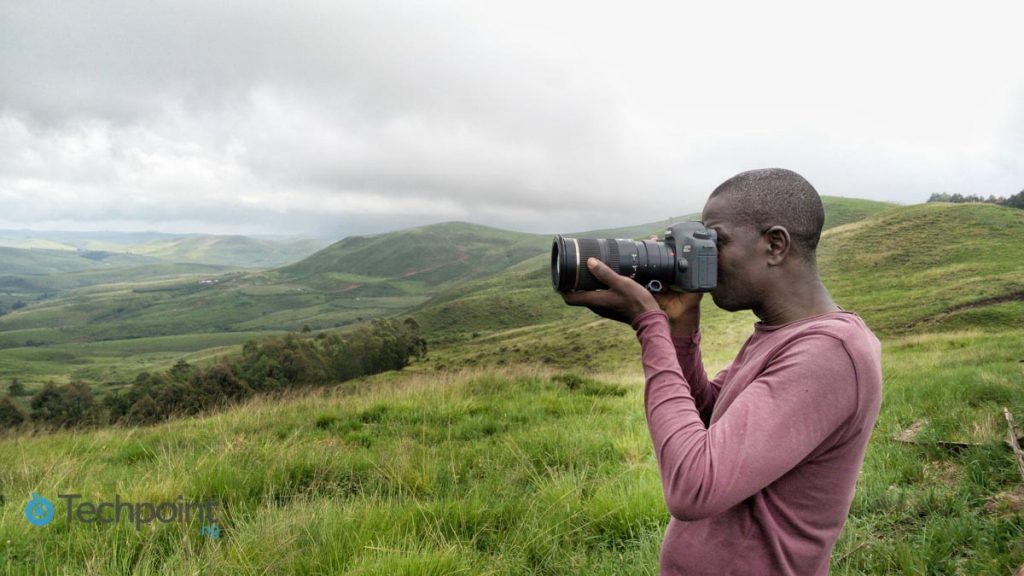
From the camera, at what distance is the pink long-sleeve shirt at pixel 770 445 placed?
4.15 ft

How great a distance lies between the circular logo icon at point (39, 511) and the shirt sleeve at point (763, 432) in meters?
4.05

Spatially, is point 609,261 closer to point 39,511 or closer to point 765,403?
point 765,403

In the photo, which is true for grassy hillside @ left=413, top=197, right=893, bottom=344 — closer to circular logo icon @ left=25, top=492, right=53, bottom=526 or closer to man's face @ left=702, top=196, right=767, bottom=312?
circular logo icon @ left=25, top=492, right=53, bottom=526

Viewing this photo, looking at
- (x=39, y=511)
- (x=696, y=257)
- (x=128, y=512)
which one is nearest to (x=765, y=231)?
(x=696, y=257)

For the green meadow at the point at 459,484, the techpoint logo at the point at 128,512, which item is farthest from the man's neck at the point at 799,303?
the techpoint logo at the point at 128,512

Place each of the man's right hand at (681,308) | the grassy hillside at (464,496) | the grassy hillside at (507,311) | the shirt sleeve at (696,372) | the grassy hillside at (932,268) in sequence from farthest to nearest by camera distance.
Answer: the grassy hillside at (507,311), the grassy hillside at (932,268), the grassy hillside at (464,496), the shirt sleeve at (696,372), the man's right hand at (681,308)

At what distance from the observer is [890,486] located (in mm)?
3633

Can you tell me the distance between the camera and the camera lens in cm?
183

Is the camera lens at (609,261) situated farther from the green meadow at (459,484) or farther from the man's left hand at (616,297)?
the green meadow at (459,484)

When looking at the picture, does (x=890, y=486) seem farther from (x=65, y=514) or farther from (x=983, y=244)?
(x=983, y=244)

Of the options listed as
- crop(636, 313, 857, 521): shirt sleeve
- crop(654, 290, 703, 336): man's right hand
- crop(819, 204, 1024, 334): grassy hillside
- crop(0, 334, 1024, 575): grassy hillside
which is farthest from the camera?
crop(819, 204, 1024, 334): grassy hillside

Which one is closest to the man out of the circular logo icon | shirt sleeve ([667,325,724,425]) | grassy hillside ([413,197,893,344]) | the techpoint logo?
shirt sleeve ([667,325,724,425])

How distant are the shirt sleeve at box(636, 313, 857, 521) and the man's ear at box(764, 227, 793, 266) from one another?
0.33 metres

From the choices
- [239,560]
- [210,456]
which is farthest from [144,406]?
[239,560]
